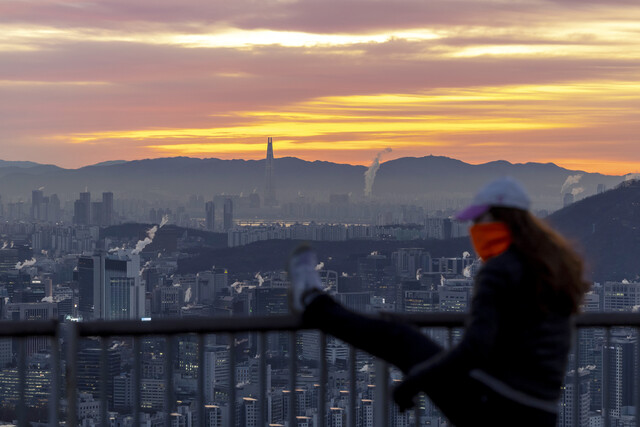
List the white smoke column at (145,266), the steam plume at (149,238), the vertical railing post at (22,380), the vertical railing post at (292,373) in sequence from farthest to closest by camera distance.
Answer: the steam plume at (149,238)
the white smoke column at (145,266)
the vertical railing post at (292,373)
the vertical railing post at (22,380)

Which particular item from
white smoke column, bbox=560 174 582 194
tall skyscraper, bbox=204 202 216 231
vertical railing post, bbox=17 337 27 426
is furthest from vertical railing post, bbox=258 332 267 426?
A: tall skyscraper, bbox=204 202 216 231

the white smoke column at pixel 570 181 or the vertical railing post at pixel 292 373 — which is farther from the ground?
the white smoke column at pixel 570 181

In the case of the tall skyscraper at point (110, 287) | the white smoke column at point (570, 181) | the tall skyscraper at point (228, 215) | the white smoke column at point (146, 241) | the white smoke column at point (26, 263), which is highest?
the white smoke column at point (570, 181)

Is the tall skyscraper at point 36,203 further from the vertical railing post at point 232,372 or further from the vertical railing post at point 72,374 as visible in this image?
the vertical railing post at point 232,372

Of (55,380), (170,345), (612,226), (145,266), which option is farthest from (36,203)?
(170,345)

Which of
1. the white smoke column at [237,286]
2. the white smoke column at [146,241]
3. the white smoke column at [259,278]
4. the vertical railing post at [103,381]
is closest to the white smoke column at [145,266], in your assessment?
the white smoke column at [146,241]

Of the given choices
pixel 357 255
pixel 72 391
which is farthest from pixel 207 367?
pixel 357 255

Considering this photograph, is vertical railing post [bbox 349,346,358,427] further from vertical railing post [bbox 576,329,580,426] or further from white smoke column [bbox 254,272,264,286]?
white smoke column [bbox 254,272,264,286]

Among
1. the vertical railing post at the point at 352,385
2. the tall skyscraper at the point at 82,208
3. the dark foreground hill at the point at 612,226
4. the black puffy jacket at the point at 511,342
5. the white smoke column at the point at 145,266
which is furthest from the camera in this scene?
the tall skyscraper at the point at 82,208
